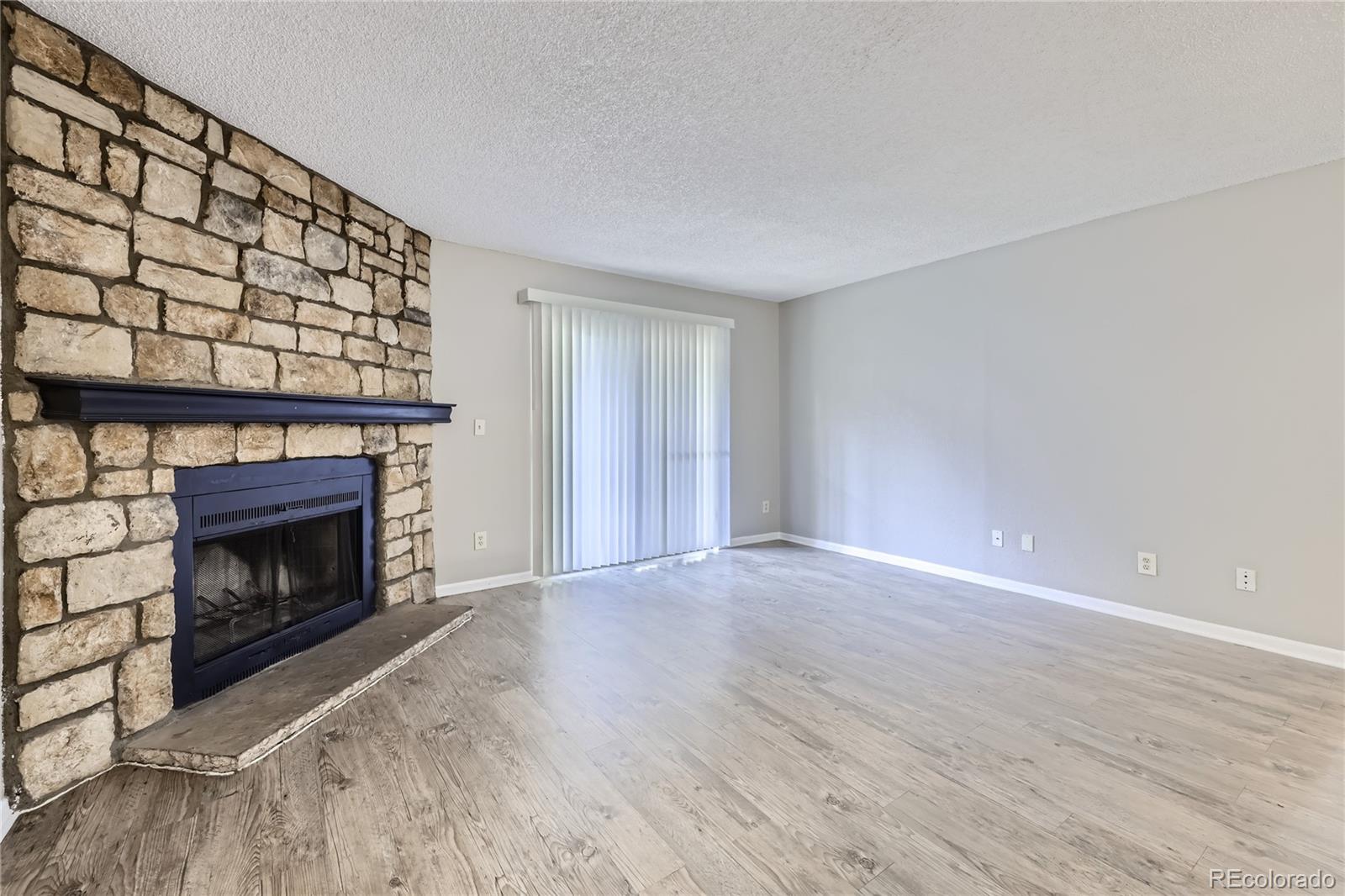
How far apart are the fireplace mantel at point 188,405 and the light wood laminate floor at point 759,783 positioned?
1195 mm

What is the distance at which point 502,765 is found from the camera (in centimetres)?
188

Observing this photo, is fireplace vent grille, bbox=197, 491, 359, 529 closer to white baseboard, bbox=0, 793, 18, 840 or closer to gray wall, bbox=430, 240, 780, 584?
gray wall, bbox=430, 240, 780, 584

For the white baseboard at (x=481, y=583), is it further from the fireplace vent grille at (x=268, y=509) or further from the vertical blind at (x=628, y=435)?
the fireplace vent grille at (x=268, y=509)

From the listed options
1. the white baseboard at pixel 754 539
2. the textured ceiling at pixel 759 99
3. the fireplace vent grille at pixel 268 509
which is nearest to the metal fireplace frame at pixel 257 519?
the fireplace vent grille at pixel 268 509

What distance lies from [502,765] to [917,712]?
160cm

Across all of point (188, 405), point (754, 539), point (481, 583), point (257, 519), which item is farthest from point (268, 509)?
point (754, 539)

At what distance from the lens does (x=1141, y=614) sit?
325cm

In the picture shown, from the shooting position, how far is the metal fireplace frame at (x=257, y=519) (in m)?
2.12

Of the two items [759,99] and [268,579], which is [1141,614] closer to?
[759,99]

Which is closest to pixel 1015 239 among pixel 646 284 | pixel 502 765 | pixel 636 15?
pixel 646 284

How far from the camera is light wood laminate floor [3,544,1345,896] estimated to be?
143cm

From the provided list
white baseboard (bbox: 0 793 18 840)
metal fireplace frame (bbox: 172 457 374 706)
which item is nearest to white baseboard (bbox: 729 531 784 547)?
metal fireplace frame (bbox: 172 457 374 706)

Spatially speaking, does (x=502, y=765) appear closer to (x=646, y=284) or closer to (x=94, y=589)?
(x=94, y=589)

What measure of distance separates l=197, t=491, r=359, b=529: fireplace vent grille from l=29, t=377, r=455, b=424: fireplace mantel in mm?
391
